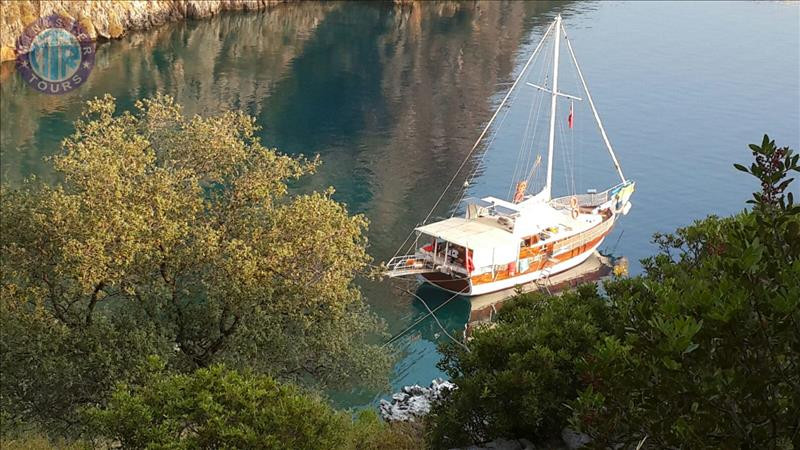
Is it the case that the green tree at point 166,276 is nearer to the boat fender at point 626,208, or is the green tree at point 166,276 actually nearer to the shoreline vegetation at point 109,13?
the boat fender at point 626,208

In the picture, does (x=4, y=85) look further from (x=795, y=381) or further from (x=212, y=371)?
(x=795, y=381)

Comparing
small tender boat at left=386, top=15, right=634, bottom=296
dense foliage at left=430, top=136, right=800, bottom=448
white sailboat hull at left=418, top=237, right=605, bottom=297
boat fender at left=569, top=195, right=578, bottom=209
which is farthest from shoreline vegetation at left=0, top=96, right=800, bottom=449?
boat fender at left=569, top=195, right=578, bottom=209

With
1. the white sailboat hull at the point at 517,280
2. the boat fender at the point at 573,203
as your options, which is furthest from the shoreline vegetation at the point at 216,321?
the boat fender at the point at 573,203

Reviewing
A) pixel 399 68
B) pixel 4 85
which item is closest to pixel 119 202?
pixel 4 85

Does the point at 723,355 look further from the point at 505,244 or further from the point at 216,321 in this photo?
the point at 505,244

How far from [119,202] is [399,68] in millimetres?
67036

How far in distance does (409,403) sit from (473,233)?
1665 centimetres

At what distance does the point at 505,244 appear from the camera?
4934 centimetres

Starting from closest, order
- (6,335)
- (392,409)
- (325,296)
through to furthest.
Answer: (6,335), (325,296), (392,409)

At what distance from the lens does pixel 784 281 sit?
9.73m

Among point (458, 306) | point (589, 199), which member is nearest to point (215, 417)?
point (458, 306)

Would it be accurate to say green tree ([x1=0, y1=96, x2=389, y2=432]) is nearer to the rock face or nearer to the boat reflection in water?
the rock face

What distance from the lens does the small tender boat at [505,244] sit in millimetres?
48812

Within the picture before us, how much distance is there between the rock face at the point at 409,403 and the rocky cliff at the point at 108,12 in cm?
6201
